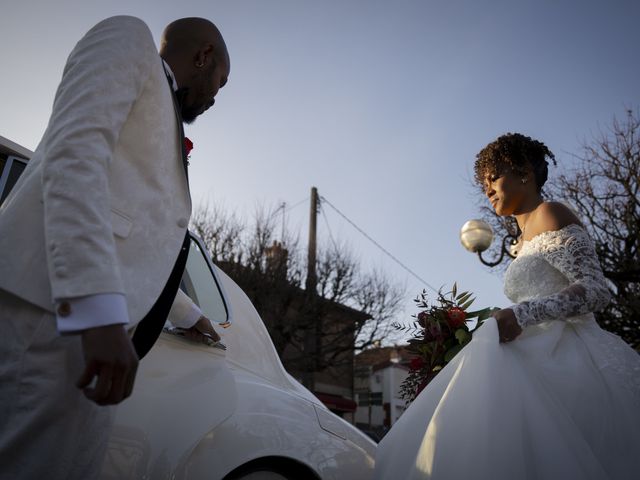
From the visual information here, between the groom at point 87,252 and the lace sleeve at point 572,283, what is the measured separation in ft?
5.55

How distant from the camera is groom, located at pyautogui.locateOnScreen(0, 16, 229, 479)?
103 cm

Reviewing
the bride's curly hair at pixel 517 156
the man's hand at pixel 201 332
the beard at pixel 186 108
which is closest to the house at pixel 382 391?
the bride's curly hair at pixel 517 156

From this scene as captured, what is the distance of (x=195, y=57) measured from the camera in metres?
1.70

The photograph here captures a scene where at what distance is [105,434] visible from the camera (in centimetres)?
120

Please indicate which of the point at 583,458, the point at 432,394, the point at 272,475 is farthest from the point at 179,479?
the point at 583,458

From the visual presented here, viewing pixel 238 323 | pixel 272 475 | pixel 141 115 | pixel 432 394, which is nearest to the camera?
A: pixel 141 115

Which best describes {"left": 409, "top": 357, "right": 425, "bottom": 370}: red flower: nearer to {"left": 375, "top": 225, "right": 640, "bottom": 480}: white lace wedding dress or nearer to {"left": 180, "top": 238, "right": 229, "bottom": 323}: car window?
{"left": 375, "top": 225, "right": 640, "bottom": 480}: white lace wedding dress

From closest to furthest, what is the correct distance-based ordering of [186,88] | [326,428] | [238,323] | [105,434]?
[105,434]
[186,88]
[326,428]
[238,323]

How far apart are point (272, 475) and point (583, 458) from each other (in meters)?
1.26

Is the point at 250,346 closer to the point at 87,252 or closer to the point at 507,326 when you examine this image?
the point at 507,326

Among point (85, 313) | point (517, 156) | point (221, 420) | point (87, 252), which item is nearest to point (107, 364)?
point (85, 313)

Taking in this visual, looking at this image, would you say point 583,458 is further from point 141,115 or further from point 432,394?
point 141,115

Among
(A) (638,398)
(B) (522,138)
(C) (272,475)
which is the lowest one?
(C) (272,475)

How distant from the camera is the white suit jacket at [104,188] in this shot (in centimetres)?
106
